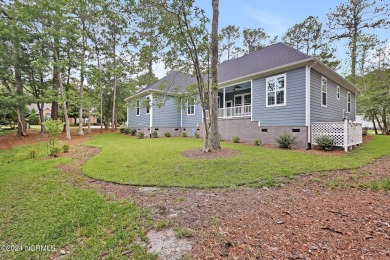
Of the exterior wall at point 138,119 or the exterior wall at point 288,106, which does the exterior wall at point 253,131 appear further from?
the exterior wall at point 138,119

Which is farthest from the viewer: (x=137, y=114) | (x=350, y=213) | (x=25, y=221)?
(x=137, y=114)

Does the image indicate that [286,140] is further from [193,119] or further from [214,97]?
[193,119]

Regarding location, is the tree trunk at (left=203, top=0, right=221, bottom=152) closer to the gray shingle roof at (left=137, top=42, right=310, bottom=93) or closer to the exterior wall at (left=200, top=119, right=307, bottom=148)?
the gray shingle roof at (left=137, top=42, right=310, bottom=93)

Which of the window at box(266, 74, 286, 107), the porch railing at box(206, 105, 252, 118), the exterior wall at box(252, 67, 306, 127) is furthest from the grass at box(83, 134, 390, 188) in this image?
the porch railing at box(206, 105, 252, 118)

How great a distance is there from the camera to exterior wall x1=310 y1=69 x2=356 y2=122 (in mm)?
Answer: 10438

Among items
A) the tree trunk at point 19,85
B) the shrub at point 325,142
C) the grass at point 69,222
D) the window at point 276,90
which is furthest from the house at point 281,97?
the tree trunk at point 19,85

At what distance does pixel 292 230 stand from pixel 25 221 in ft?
14.3

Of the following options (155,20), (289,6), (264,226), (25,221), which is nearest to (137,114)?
(155,20)

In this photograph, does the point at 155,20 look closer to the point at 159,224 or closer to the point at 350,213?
the point at 159,224

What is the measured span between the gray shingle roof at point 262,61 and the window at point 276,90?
74cm

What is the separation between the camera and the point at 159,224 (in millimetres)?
3035

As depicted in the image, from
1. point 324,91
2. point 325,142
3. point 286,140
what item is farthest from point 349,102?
point 286,140

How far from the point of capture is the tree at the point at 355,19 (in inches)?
671

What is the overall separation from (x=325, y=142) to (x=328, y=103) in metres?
4.13
